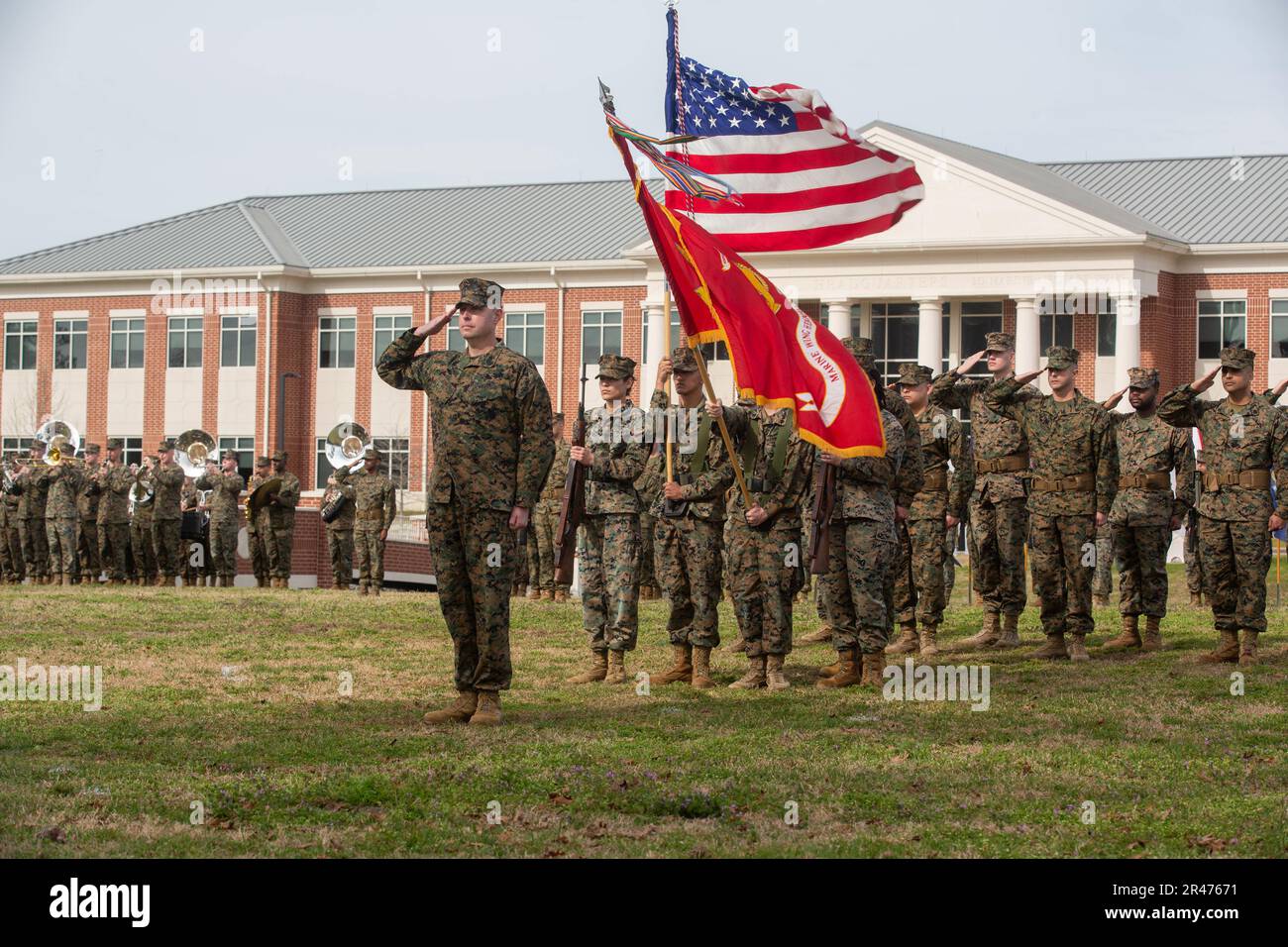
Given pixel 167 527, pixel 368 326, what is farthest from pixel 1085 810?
pixel 368 326

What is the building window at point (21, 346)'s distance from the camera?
6003 centimetres

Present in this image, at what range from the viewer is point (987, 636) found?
14984 millimetres

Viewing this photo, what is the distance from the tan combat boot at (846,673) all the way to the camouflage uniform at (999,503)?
2.78 m

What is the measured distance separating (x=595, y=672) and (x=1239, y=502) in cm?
529

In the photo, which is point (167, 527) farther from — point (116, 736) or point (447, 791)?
point (447, 791)

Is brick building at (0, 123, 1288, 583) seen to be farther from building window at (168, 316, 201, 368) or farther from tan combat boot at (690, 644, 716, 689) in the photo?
tan combat boot at (690, 644, 716, 689)

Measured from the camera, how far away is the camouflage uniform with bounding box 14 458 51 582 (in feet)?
90.0

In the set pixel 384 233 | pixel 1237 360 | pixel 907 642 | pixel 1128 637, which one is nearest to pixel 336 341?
pixel 384 233

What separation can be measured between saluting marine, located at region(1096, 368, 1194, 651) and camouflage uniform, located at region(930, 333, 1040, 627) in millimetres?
838

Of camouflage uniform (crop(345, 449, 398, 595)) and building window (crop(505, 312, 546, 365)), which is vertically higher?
building window (crop(505, 312, 546, 365))

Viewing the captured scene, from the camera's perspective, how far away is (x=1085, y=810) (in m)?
7.46

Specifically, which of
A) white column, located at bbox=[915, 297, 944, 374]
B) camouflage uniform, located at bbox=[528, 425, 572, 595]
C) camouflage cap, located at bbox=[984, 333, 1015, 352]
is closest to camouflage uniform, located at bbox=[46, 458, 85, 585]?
camouflage uniform, located at bbox=[528, 425, 572, 595]
